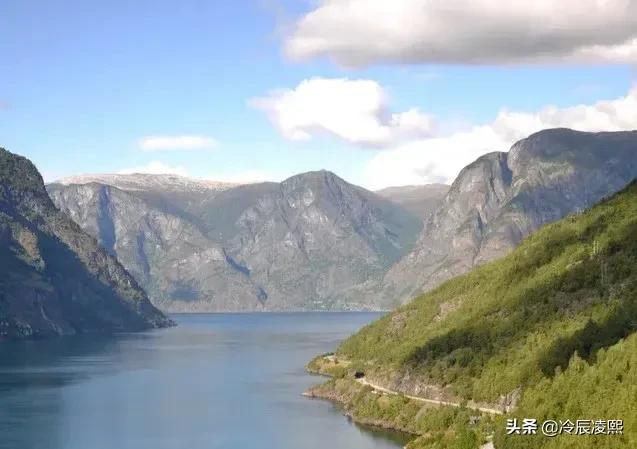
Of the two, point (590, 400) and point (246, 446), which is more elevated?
point (590, 400)

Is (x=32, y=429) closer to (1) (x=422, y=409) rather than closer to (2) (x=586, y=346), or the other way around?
(1) (x=422, y=409)

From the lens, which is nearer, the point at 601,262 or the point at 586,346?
the point at 586,346

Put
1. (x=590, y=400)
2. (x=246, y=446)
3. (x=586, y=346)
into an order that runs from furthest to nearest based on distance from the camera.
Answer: (x=246, y=446) < (x=586, y=346) < (x=590, y=400)

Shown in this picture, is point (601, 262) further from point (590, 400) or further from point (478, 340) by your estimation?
point (590, 400)

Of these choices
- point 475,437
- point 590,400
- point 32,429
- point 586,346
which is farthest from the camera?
point 32,429

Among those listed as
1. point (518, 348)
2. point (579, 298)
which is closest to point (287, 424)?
point (518, 348)

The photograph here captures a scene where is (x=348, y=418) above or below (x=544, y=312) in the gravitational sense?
below

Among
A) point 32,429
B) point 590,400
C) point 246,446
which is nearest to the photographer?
point 590,400

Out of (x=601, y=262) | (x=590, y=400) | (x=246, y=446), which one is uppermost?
(x=601, y=262)

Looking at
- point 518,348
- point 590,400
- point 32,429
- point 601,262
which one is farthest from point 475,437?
point 32,429
